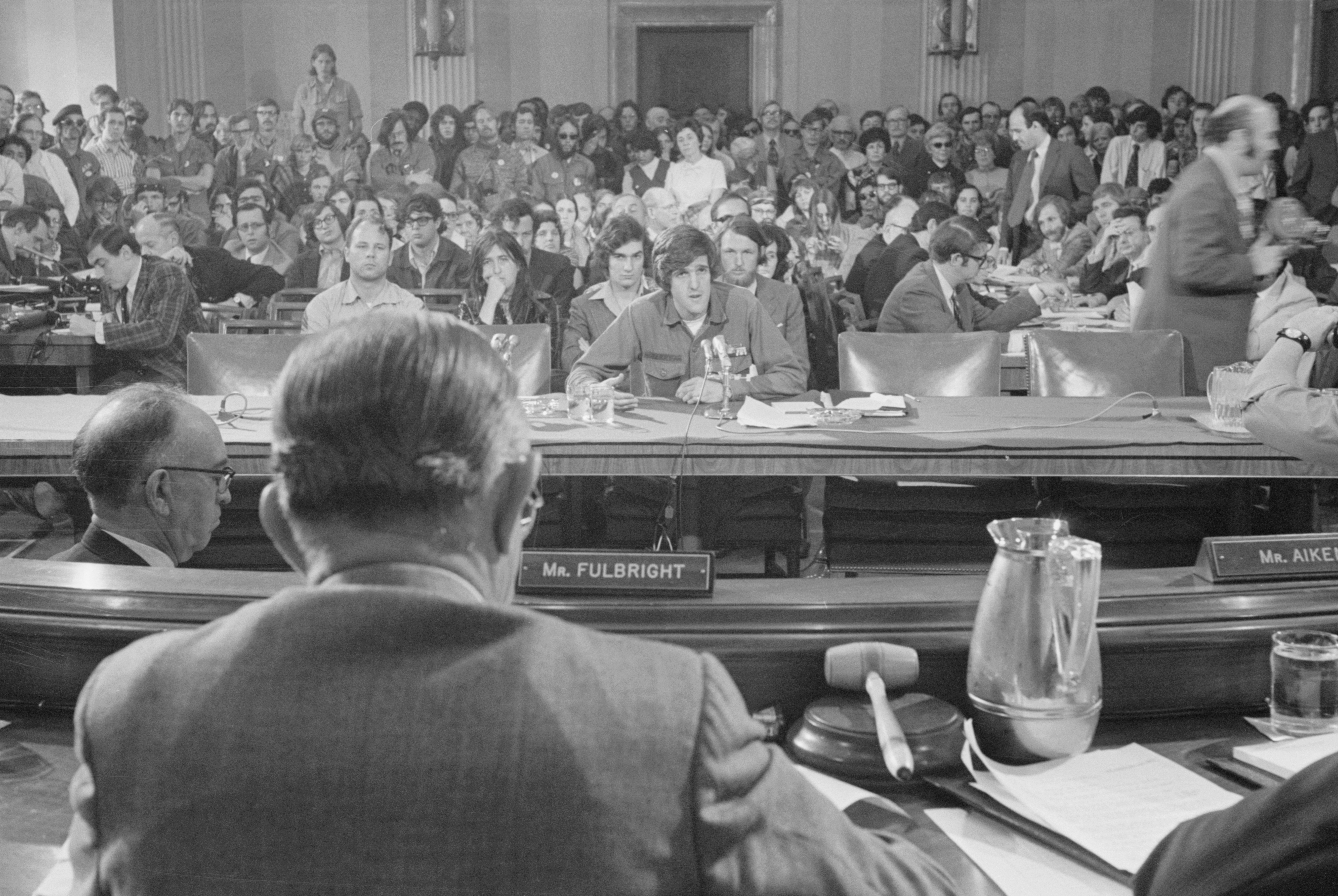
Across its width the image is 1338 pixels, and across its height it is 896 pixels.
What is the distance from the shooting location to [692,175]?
Result: 31.5 feet

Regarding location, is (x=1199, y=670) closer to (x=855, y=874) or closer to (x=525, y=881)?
(x=855, y=874)

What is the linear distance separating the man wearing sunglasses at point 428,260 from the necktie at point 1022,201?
13.2 ft

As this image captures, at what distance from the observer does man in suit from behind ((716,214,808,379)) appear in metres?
4.79

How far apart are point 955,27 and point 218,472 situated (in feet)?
35.9

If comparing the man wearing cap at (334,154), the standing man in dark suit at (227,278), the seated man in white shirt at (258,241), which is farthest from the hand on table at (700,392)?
the man wearing cap at (334,154)

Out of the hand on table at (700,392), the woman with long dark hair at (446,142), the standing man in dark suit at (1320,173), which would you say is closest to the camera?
the hand on table at (700,392)

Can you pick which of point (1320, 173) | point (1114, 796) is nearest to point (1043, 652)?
point (1114, 796)

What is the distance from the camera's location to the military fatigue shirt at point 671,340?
401 centimetres

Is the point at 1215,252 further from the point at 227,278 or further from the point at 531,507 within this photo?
the point at 227,278

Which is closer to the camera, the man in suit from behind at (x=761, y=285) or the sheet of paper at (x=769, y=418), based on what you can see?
the sheet of paper at (x=769, y=418)

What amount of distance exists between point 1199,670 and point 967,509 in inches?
72.1

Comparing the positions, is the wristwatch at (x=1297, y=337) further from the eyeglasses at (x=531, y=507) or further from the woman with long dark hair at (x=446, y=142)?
the woman with long dark hair at (x=446, y=142)

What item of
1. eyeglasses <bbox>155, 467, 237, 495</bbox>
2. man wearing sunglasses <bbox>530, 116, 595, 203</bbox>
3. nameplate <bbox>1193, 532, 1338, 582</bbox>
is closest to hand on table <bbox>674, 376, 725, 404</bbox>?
eyeglasses <bbox>155, 467, 237, 495</bbox>

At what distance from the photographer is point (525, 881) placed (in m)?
0.76
